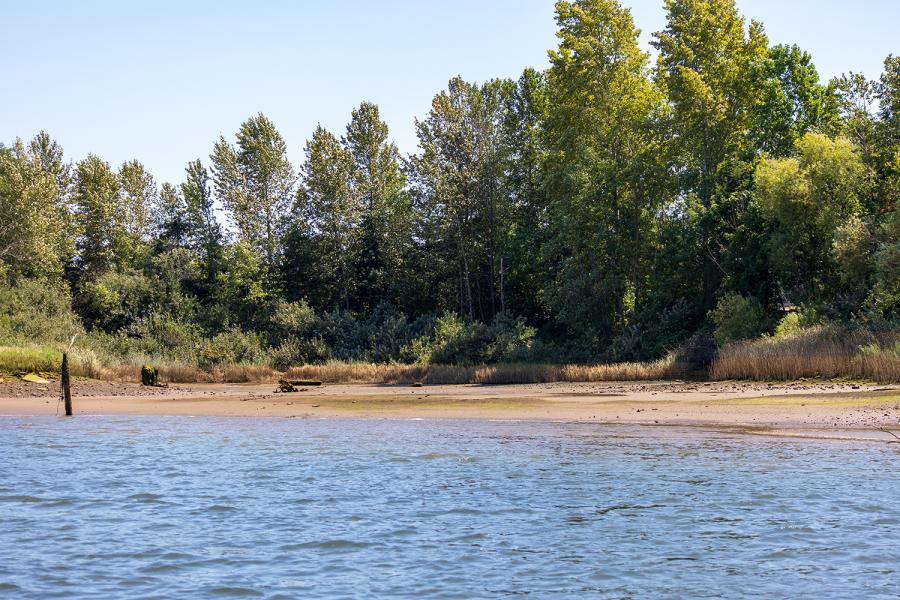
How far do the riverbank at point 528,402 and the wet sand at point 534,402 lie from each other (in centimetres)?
3

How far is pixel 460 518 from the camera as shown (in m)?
12.8

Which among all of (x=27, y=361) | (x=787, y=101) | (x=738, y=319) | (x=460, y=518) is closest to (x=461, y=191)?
(x=787, y=101)

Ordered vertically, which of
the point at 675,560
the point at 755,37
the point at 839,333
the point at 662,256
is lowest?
the point at 675,560

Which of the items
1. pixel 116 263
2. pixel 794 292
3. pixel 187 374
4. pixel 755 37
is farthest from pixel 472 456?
pixel 116 263

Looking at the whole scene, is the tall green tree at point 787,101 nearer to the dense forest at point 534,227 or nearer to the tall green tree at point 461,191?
the dense forest at point 534,227

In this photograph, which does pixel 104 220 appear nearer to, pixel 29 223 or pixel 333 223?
pixel 29 223

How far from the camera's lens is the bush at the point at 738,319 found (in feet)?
117

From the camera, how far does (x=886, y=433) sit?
1769 centimetres

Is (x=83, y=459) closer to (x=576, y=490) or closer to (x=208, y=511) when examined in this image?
(x=208, y=511)

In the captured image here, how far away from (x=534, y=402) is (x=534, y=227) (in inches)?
1041

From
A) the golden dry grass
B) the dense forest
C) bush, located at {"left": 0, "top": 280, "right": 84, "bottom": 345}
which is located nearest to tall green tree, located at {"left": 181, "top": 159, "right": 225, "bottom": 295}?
the dense forest

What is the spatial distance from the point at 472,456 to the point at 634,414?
23.7 ft

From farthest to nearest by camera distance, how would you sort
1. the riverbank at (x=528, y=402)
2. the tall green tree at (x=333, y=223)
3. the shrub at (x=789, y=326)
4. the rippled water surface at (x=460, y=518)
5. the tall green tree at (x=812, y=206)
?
the tall green tree at (x=333, y=223)
the tall green tree at (x=812, y=206)
the shrub at (x=789, y=326)
the riverbank at (x=528, y=402)
the rippled water surface at (x=460, y=518)

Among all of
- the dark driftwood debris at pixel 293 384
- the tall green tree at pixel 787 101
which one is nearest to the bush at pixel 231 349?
the dark driftwood debris at pixel 293 384
